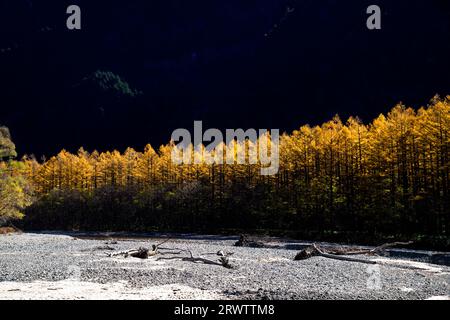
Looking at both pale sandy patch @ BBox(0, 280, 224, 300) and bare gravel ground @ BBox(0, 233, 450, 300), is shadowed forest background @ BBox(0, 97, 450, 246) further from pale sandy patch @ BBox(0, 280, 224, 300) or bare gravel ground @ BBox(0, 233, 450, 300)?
pale sandy patch @ BBox(0, 280, 224, 300)

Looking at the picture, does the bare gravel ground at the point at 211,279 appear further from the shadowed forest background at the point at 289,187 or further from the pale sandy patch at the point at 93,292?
the shadowed forest background at the point at 289,187

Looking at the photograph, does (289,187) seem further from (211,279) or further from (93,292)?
(93,292)

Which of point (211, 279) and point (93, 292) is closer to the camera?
point (93, 292)

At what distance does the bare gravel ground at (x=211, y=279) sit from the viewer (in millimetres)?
15047

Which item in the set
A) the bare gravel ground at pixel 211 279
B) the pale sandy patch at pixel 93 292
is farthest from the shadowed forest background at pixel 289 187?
the pale sandy patch at pixel 93 292

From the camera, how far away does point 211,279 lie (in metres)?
18.0

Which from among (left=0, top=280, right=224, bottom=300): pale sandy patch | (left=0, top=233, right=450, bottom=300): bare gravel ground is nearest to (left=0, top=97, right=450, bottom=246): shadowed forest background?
(left=0, top=233, right=450, bottom=300): bare gravel ground

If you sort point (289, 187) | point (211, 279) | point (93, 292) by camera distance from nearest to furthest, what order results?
point (93, 292)
point (211, 279)
point (289, 187)

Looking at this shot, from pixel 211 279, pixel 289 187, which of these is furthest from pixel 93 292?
pixel 289 187

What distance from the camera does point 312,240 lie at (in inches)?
1796

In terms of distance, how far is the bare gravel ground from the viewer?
1505 centimetres
